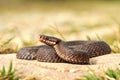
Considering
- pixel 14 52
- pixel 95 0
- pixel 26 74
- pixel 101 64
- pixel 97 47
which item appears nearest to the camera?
pixel 26 74

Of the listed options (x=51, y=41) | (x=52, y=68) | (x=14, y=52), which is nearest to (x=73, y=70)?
(x=52, y=68)

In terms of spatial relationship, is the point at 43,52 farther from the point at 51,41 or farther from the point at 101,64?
the point at 101,64

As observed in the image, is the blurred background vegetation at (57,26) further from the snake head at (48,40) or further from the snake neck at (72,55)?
the snake neck at (72,55)

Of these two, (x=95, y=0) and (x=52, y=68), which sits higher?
(x=95, y=0)

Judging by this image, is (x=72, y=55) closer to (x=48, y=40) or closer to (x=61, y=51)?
(x=61, y=51)

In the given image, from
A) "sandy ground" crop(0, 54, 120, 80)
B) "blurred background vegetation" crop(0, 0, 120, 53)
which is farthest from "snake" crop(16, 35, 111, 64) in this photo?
"blurred background vegetation" crop(0, 0, 120, 53)

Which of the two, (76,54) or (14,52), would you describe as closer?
(76,54)
